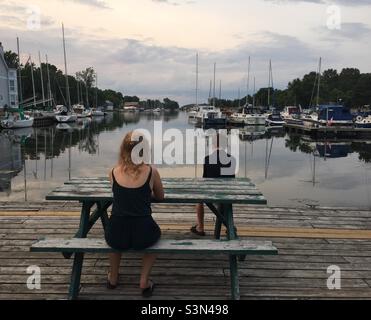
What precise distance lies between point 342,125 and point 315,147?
1438 centimetres

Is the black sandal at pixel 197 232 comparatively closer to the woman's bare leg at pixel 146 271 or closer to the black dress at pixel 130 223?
the woman's bare leg at pixel 146 271

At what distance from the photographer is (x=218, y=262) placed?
5160 mm

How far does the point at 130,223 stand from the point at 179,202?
2.48 ft

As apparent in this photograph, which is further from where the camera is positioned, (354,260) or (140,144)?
→ (354,260)

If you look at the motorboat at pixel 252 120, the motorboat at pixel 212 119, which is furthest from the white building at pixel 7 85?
the motorboat at pixel 252 120

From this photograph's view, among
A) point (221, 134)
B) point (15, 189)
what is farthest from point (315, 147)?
point (221, 134)

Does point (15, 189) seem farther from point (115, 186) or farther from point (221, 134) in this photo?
point (115, 186)

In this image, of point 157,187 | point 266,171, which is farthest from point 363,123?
point 157,187

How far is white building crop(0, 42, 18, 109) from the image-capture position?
69.0 m

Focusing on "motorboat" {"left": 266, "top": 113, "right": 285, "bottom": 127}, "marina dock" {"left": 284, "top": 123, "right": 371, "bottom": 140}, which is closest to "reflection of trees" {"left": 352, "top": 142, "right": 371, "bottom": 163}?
"marina dock" {"left": 284, "top": 123, "right": 371, "bottom": 140}

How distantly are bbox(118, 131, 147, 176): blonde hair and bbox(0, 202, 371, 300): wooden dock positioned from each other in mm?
1253

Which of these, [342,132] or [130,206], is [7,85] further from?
[130,206]

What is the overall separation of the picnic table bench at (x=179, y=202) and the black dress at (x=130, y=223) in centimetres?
10

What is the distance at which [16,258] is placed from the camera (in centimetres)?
520
